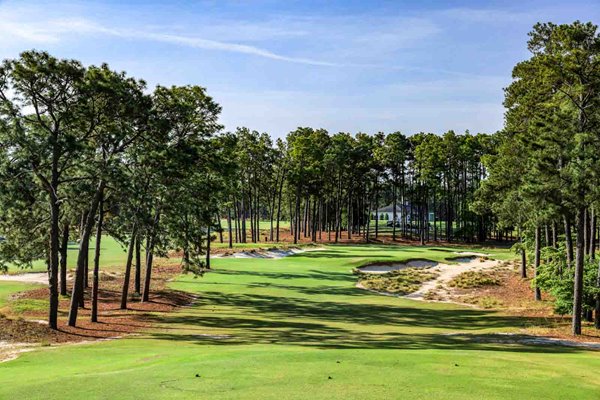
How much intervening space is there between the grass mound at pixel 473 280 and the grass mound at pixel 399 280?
105 inches

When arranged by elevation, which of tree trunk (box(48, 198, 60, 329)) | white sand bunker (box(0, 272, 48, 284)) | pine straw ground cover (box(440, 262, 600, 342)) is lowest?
pine straw ground cover (box(440, 262, 600, 342))

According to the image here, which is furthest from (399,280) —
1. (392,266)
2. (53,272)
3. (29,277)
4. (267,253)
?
(29,277)

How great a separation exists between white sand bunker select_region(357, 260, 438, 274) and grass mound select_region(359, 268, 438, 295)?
2.14 metres

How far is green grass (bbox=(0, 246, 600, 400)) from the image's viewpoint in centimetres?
1099

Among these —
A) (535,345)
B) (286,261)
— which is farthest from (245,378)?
(286,261)

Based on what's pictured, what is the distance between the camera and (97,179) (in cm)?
2419

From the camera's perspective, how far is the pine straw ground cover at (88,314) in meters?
23.0

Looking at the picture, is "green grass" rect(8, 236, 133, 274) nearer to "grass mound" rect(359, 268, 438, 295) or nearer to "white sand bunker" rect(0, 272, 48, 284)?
"white sand bunker" rect(0, 272, 48, 284)

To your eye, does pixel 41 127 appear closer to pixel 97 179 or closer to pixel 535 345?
pixel 97 179

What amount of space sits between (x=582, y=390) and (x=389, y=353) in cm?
575

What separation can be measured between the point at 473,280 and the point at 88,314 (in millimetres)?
32706

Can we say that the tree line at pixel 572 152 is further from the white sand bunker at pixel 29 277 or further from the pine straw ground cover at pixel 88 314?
the white sand bunker at pixel 29 277

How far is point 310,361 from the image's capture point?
14406 mm

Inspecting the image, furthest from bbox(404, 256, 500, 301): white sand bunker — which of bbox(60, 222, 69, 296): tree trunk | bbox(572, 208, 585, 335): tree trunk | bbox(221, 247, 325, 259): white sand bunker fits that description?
bbox(60, 222, 69, 296): tree trunk
